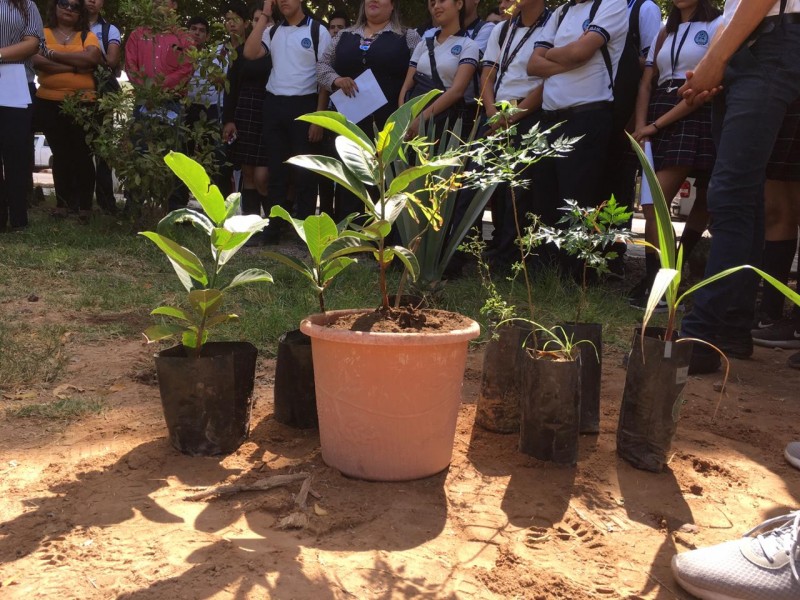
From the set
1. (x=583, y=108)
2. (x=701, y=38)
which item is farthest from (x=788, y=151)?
(x=583, y=108)

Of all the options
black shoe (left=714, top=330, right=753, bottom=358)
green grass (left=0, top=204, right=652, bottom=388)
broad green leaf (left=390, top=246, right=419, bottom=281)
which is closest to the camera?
broad green leaf (left=390, top=246, right=419, bottom=281)

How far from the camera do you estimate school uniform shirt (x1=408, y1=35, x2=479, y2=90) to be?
5188 millimetres

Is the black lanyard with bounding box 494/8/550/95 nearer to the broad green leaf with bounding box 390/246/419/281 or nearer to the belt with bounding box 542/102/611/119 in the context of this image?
the belt with bounding box 542/102/611/119

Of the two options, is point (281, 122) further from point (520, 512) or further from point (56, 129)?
point (520, 512)

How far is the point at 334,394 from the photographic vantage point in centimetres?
224

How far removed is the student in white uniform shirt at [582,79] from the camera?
447cm

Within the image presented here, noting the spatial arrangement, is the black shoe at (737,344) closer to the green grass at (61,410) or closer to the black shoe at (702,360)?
the black shoe at (702,360)

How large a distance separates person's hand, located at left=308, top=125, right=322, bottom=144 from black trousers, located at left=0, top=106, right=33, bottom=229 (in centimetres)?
208

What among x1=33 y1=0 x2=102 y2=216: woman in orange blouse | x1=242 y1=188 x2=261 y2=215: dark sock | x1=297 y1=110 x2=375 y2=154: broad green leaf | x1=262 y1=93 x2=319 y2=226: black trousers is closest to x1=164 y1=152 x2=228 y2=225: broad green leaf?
x1=297 y1=110 x2=375 y2=154: broad green leaf

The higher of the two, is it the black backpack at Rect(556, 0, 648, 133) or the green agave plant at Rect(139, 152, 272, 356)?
the black backpack at Rect(556, 0, 648, 133)

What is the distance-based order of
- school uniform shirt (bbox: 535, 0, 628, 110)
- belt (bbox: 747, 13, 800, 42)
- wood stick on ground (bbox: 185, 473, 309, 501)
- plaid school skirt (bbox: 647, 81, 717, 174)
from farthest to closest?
school uniform shirt (bbox: 535, 0, 628, 110), plaid school skirt (bbox: 647, 81, 717, 174), belt (bbox: 747, 13, 800, 42), wood stick on ground (bbox: 185, 473, 309, 501)

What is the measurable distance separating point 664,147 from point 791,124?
909 millimetres

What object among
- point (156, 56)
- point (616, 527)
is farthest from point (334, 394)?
point (156, 56)

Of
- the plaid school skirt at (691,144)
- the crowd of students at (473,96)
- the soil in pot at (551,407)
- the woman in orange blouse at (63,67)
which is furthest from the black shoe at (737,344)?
the woman in orange blouse at (63,67)
